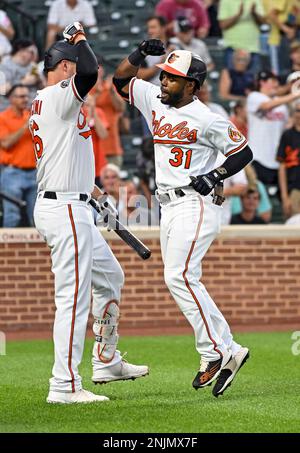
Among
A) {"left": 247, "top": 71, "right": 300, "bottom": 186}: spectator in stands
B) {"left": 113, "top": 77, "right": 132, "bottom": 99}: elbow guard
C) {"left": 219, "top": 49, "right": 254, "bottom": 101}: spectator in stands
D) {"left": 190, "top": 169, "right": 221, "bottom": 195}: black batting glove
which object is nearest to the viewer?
{"left": 190, "top": 169, "right": 221, "bottom": 195}: black batting glove

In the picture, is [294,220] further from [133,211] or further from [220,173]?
[220,173]

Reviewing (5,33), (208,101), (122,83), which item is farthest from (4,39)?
(122,83)

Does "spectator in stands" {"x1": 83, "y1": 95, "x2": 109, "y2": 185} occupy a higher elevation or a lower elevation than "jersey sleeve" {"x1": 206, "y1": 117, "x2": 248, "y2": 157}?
lower

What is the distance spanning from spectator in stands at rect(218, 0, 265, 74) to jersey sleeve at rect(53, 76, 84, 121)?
8775 mm

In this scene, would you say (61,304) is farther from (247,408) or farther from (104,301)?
(247,408)

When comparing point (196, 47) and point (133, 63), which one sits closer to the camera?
point (133, 63)

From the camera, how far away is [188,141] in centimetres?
736

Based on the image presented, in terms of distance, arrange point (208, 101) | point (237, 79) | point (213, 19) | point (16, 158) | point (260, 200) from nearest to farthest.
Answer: point (16, 158), point (260, 200), point (208, 101), point (237, 79), point (213, 19)

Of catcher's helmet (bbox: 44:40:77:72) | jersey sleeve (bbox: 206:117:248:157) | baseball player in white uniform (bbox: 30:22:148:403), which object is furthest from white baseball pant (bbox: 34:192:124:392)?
jersey sleeve (bbox: 206:117:248:157)

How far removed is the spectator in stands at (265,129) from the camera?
1410cm

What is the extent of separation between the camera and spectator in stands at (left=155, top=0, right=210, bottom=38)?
15671 mm

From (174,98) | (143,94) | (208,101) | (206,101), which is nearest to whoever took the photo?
(174,98)

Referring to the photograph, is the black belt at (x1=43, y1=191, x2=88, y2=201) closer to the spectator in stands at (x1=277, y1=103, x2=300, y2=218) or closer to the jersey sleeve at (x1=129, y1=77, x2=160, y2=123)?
the jersey sleeve at (x1=129, y1=77, x2=160, y2=123)

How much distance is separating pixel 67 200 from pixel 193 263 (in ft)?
3.05
